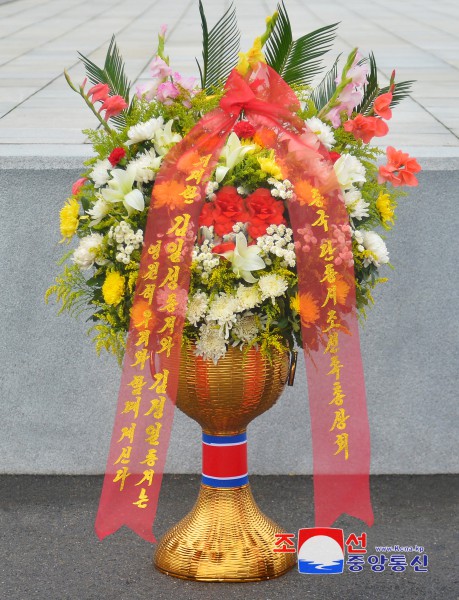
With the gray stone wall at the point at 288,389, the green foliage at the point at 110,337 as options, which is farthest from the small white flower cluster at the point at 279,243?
the gray stone wall at the point at 288,389

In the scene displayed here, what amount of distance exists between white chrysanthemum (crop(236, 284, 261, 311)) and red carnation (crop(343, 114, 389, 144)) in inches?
25.3

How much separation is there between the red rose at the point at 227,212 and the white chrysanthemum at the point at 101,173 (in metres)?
0.40

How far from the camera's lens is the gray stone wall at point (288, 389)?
16.7ft

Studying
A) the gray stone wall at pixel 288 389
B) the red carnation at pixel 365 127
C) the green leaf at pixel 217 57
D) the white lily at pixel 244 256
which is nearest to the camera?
the white lily at pixel 244 256

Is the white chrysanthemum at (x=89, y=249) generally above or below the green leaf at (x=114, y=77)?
below

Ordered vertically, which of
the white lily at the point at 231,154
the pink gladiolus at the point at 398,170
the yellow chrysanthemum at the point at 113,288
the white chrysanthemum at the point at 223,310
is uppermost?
the white lily at the point at 231,154

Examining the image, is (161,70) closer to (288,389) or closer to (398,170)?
(398,170)

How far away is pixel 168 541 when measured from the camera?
404 centimetres

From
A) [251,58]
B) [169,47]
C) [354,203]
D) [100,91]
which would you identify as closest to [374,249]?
[354,203]

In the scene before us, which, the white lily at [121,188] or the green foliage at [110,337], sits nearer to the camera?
the white lily at [121,188]

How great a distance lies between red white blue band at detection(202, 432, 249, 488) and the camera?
3.90 meters

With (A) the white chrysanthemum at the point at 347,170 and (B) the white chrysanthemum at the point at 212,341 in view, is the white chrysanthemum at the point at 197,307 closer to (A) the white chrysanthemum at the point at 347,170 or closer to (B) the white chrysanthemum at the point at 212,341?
(B) the white chrysanthemum at the point at 212,341

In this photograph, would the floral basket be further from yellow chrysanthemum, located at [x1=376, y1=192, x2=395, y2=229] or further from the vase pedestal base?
the vase pedestal base

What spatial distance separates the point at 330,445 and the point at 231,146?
1.02 metres
